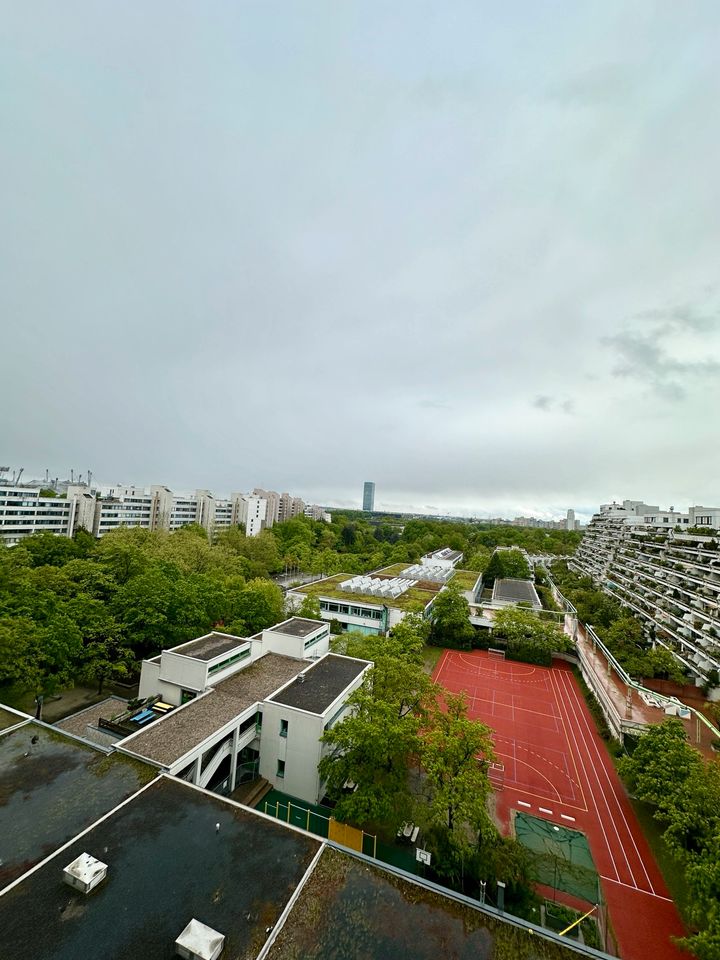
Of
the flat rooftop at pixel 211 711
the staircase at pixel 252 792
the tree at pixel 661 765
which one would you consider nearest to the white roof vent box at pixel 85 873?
the flat rooftop at pixel 211 711

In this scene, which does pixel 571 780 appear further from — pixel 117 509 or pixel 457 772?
pixel 117 509

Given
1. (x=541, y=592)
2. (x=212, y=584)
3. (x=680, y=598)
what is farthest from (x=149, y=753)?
(x=541, y=592)

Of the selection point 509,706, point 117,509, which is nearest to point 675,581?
point 509,706

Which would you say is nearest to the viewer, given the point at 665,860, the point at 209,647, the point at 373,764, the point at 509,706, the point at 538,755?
the point at 373,764

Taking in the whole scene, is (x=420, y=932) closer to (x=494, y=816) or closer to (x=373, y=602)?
(x=494, y=816)

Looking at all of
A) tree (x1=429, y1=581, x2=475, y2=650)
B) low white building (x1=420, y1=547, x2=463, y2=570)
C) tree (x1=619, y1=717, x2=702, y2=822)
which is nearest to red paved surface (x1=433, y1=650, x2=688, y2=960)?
tree (x1=619, y1=717, x2=702, y2=822)

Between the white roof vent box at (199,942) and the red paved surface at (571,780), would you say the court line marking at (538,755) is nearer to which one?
the red paved surface at (571,780)

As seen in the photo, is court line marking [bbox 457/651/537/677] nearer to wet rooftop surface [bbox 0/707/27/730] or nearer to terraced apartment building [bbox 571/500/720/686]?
terraced apartment building [bbox 571/500/720/686]
